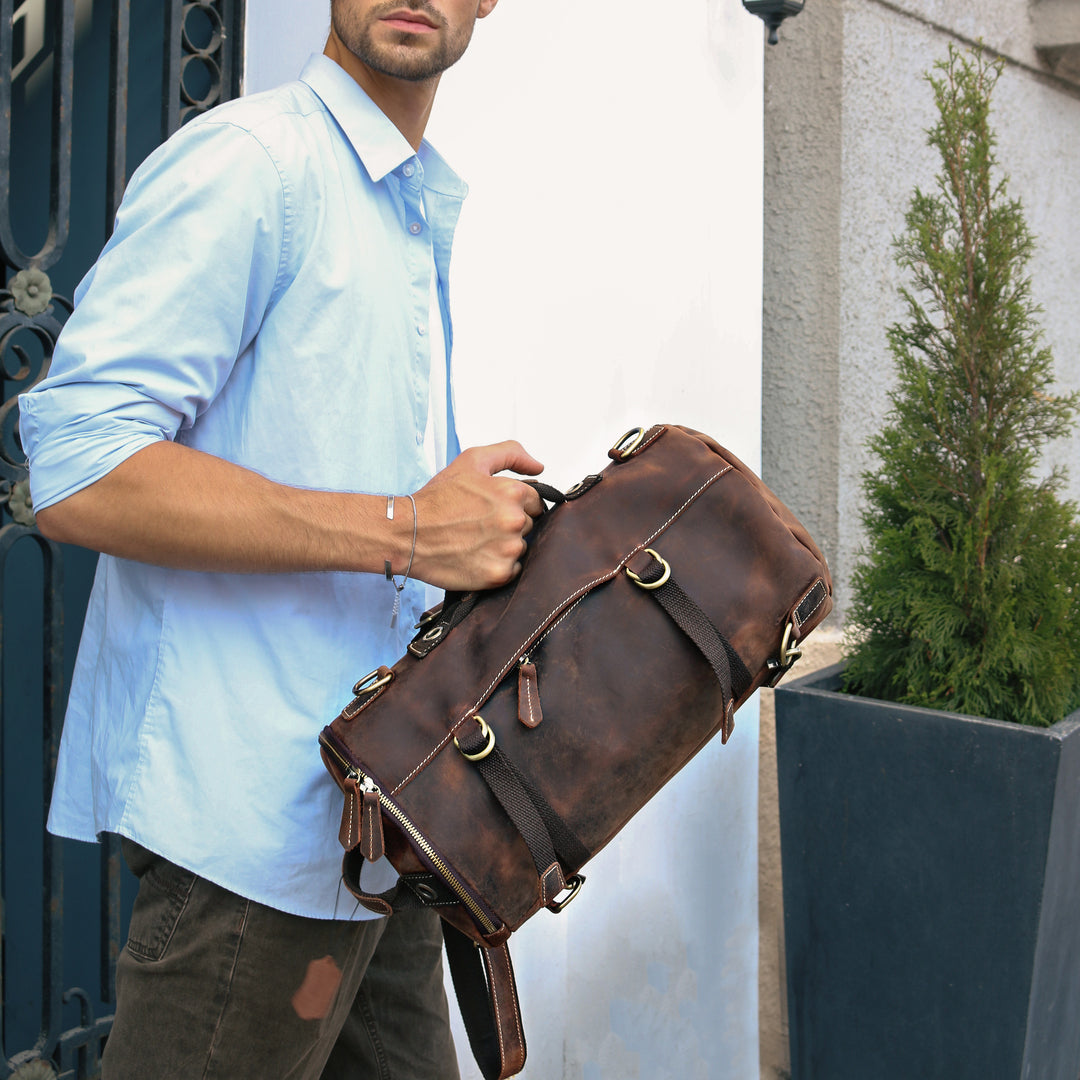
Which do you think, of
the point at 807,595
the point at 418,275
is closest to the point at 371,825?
the point at 807,595

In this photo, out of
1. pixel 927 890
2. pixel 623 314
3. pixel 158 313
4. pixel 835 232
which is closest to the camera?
pixel 158 313

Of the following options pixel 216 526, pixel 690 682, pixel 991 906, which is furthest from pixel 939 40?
pixel 216 526

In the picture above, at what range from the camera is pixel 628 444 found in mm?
1522

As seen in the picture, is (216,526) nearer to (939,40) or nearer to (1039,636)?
(1039,636)

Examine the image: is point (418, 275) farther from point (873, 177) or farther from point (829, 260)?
point (873, 177)

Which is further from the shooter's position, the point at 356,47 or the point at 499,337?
the point at 499,337

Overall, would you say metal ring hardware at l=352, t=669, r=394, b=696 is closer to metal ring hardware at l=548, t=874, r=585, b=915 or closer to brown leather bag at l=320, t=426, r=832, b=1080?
brown leather bag at l=320, t=426, r=832, b=1080

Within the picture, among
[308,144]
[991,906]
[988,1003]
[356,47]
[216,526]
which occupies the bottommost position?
[988,1003]

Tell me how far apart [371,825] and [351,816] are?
3 centimetres

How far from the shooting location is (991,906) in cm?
225

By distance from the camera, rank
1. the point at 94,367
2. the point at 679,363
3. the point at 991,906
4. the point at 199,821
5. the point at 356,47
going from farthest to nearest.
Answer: the point at 679,363
the point at 991,906
the point at 356,47
the point at 199,821
the point at 94,367

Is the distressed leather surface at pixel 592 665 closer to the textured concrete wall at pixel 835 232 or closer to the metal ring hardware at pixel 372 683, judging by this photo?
the metal ring hardware at pixel 372 683

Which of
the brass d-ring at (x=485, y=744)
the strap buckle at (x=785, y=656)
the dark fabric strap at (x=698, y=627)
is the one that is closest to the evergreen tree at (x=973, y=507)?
the strap buckle at (x=785, y=656)

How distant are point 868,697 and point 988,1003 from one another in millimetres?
654
